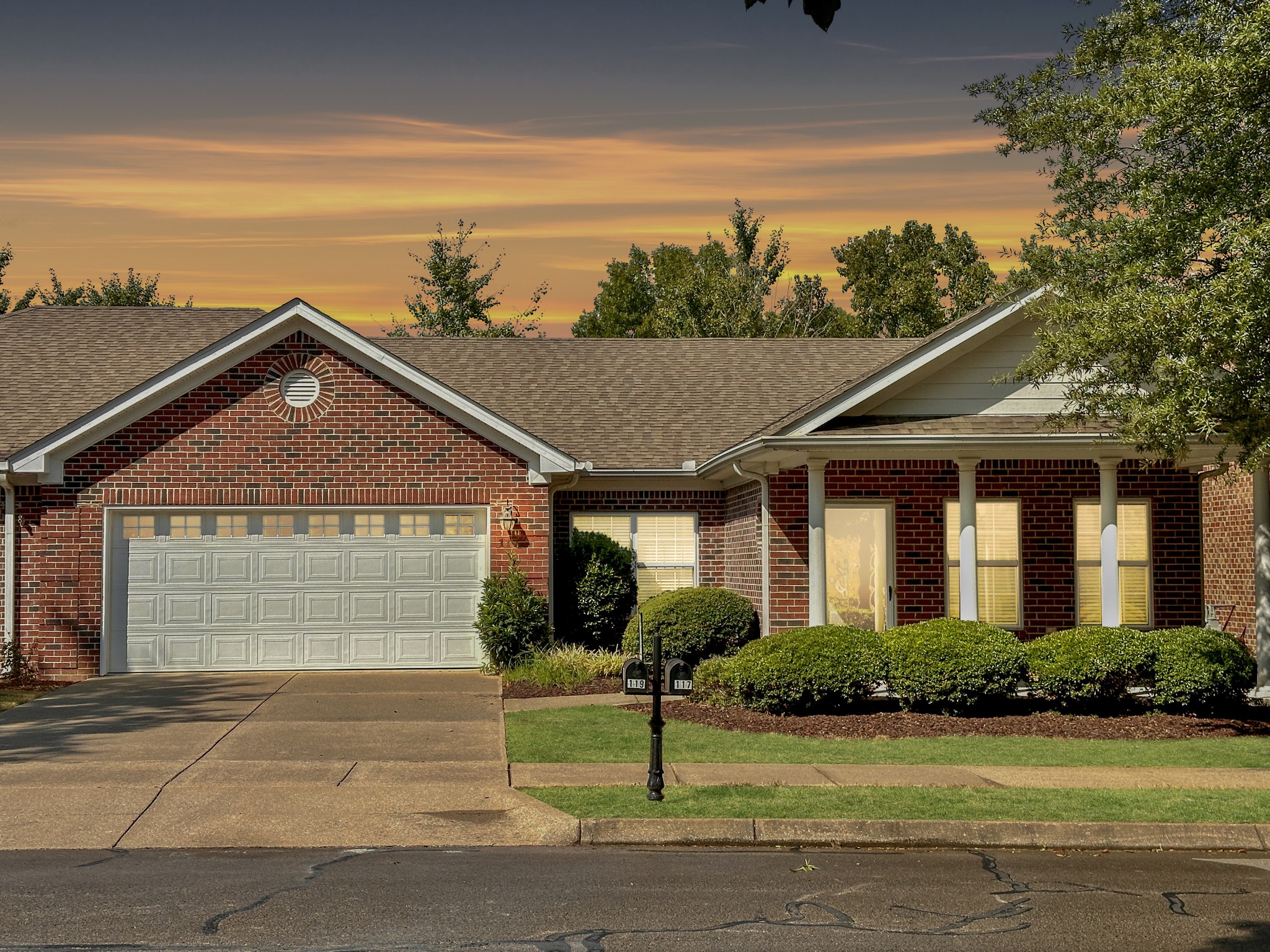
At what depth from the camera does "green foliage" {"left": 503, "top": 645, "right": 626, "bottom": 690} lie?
56.6 ft

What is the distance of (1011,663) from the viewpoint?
14477mm

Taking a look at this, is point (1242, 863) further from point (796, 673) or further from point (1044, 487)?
point (1044, 487)

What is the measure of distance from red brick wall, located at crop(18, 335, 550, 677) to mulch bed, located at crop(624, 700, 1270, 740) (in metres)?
5.59

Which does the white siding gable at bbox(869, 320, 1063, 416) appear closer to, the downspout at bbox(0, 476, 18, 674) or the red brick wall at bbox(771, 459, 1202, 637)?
the red brick wall at bbox(771, 459, 1202, 637)

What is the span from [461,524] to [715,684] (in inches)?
210

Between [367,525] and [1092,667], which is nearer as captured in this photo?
[1092,667]

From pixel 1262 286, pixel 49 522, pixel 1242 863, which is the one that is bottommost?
pixel 1242 863

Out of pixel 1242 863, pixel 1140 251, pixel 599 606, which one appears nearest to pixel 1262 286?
pixel 1140 251

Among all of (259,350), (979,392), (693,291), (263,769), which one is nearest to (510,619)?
(259,350)

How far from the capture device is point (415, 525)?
19.3 meters

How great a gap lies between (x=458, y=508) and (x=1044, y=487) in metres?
8.35

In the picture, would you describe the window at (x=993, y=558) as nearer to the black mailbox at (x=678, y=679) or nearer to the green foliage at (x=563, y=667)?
the green foliage at (x=563, y=667)

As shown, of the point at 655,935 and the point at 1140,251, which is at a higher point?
the point at 1140,251

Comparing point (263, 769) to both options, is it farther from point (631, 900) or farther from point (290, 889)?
point (631, 900)
